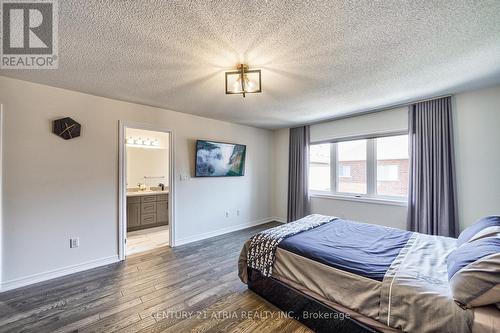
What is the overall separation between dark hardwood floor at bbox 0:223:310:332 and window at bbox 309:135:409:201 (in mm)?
2746

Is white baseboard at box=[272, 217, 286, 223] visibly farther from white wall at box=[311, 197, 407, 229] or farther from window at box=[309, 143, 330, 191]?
window at box=[309, 143, 330, 191]

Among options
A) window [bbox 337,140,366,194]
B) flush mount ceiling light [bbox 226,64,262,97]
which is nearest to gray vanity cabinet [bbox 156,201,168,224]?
flush mount ceiling light [bbox 226,64,262,97]

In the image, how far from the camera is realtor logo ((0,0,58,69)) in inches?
54.5

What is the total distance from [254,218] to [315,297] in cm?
334

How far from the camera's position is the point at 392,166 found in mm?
3602

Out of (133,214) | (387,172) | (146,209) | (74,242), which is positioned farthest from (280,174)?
(74,242)

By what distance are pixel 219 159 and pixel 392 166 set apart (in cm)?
320

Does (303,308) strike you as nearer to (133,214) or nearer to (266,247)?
(266,247)

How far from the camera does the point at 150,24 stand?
151 cm

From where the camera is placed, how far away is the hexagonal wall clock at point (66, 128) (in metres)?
2.62

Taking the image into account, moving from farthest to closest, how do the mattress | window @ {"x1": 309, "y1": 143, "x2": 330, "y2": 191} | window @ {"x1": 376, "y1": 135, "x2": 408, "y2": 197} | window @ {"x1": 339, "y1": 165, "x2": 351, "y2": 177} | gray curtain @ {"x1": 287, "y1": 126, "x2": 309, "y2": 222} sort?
1. gray curtain @ {"x1": 287, "y1": 126, "x2": 309, "y2": 222}
2. window @ {"x1": 309, "y1": 143, "x2": 330, "y2": 191}
3. window @ {"x1": 339, "y1": 165, "x2": 351, "y2": 177}
4. window @ {"x1": 376, "y1": 135, "x2": 408, "y2": 197}
5. the mattress

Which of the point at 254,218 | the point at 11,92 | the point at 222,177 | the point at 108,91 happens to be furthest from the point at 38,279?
the point at 254,218

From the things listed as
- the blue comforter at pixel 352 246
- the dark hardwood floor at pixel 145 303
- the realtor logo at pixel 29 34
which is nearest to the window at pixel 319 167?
the blue comforter at pixel 352 246

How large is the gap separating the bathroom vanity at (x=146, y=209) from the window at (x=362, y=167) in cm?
356
